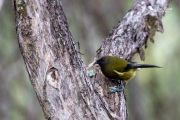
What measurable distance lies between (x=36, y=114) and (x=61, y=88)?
4.91 meters

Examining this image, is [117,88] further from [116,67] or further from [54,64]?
[54,64]

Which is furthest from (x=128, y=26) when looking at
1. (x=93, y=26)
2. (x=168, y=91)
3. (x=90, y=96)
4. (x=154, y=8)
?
(x=168, y=91)

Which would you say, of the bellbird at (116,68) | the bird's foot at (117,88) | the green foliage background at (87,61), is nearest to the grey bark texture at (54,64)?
the bird's foot at (117,88)

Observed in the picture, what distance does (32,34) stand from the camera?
336 cm

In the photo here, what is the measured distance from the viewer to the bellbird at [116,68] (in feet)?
13.9

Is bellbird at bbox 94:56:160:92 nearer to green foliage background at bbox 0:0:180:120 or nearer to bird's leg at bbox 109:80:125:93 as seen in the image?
bird's leg at bbox 109:80:125:93

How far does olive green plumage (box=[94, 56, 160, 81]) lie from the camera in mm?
4250

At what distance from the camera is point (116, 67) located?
444cm

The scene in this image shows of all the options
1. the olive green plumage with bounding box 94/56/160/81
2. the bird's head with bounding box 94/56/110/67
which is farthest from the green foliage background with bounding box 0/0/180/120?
the bird's head with bounding box 94/56/110/67

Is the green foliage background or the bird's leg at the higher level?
the green foliage background

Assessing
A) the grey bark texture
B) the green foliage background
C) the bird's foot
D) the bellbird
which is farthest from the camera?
the green foliage background

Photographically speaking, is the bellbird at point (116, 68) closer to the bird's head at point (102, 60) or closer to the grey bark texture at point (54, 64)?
the bird's head at point (102, 60)

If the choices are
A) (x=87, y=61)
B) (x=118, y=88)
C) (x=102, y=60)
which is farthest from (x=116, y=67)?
(x=87, y=61)

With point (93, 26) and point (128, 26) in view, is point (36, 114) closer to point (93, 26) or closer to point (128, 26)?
point (93, 26)
